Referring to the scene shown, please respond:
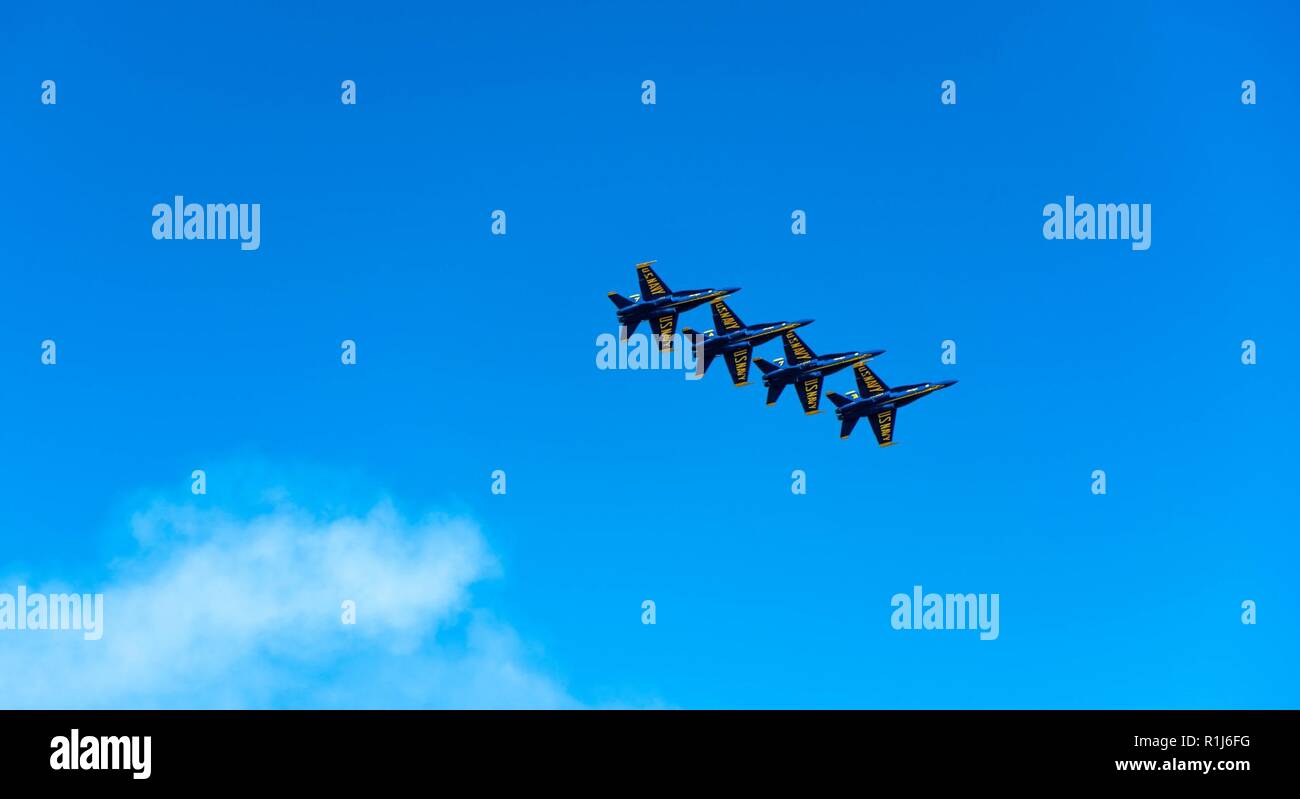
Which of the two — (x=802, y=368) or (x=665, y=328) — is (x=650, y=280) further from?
(x=802, y=368)

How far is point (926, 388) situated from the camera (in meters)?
144

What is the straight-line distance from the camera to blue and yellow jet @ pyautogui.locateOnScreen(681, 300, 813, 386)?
14838cm

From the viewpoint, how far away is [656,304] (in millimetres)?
142750

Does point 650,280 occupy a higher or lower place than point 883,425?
higher

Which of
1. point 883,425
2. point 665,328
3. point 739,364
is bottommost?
point 883,425

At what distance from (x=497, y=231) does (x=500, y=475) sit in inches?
788

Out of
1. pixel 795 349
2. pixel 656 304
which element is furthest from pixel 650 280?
pixel 795 349

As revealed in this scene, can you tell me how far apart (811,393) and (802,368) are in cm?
294

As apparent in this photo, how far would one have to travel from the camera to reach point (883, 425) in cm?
14838

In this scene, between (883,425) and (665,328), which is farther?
(883,425)

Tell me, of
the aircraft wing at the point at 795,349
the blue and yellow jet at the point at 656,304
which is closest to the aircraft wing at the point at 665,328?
the blue and yellow jet at the point at 656,304

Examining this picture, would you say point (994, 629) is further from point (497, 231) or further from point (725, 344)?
point (497, 231)
